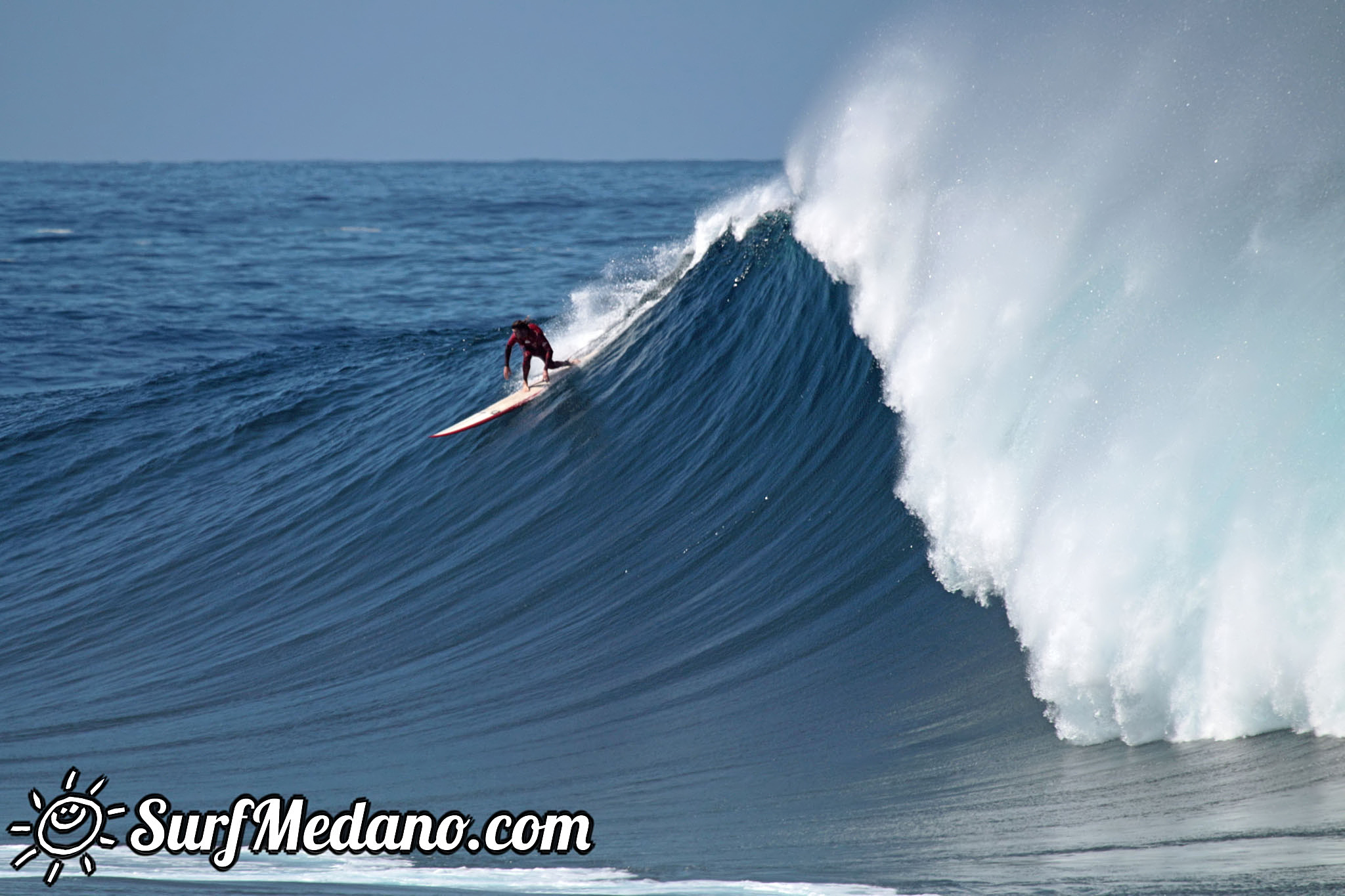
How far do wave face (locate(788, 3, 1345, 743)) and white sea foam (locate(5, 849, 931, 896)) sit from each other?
179cm

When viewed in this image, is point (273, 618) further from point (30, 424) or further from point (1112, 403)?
point (30, 424)

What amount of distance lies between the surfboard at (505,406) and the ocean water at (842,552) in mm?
282

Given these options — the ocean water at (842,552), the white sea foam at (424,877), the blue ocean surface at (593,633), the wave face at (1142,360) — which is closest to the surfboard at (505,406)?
the blue ocean surface at (593,633)

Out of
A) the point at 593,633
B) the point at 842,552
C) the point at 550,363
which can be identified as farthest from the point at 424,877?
the point at 550,363

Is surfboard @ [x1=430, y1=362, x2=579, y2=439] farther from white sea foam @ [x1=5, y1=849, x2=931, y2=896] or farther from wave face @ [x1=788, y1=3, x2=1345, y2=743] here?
white sea foam @ [x1=5, y1=849, x2=931, y2=896]

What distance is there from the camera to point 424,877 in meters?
4.58

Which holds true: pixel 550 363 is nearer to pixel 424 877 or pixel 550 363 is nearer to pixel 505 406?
pixel 505 406

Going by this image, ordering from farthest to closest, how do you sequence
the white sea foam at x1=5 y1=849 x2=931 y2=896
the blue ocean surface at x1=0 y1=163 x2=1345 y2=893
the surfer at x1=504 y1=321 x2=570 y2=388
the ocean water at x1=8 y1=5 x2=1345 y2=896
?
1. the surfer at x1=504 y1=321 x2=570 y2=388
2. the ocean water at x1=8 y1=5 x2=1345 y2=896
3. the blue ocean surface at x1=0 y1=163 x2=1345 y2=893
4. the white sea foam at x1=5 y1=849 x2=931 y2=896

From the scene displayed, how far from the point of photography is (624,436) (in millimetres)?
10359

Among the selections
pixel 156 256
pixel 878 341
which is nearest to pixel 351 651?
pixel 878 341

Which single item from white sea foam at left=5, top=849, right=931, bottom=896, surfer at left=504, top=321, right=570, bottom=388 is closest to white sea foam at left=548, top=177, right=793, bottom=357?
surfer at left=504, top=321, right=570, bottom=388

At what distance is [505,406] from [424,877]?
7.41 meters

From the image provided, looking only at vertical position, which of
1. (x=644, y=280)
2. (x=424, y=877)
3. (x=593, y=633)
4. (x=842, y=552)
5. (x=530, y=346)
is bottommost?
(x=424, y=877)

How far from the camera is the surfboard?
11477mm
